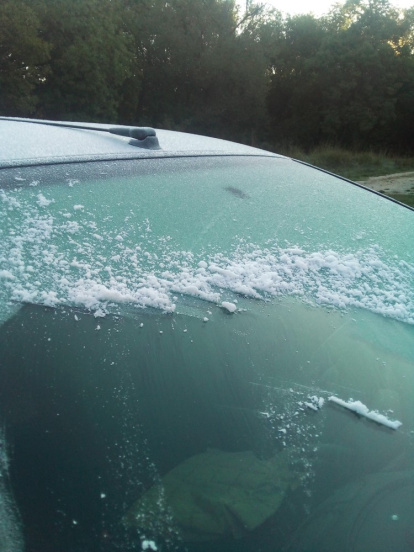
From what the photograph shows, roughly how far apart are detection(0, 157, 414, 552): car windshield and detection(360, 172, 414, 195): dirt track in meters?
9.94

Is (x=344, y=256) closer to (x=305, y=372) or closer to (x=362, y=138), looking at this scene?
(x=305, y=372)

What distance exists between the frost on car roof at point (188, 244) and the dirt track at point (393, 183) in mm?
9607

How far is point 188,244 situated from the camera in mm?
1403

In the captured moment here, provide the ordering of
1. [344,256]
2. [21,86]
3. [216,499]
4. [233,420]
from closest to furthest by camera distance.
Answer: [216,499], [233,420], [344,256], [21,86]

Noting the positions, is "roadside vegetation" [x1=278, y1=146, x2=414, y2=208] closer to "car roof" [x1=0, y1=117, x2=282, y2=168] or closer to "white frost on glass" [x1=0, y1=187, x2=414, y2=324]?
"car roof" [x1=0, y1=117, x2=282, y2=168]

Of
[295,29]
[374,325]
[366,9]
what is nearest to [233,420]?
[374,325]

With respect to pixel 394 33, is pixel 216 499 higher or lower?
lower

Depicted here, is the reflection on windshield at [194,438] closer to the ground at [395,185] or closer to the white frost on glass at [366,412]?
→ the white frost on glass at [366,412]

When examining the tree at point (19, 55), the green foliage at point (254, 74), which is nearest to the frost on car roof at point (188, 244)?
the tree at point (19, 55)

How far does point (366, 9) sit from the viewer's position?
28500 mm

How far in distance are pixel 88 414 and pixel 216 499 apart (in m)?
0.24

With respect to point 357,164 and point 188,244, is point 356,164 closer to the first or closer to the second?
point 357,164

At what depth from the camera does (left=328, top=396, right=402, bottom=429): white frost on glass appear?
1096 millimetres

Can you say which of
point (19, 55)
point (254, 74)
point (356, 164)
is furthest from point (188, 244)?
point (254, 74)
